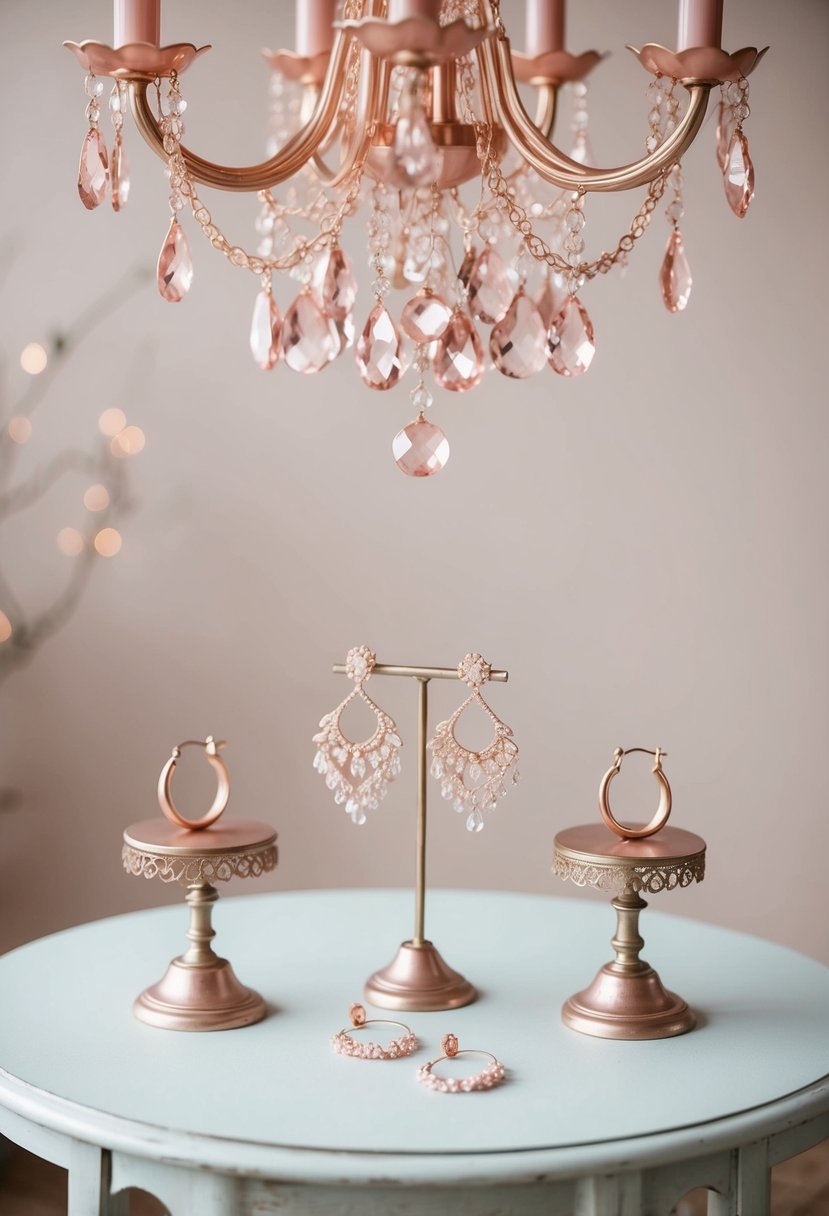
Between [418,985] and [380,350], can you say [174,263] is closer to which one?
[380,350]

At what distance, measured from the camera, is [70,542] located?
2.40 m

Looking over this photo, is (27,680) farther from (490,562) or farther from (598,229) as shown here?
(598,229)

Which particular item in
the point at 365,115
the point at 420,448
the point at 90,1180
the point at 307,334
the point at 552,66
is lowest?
the point at 90,1180

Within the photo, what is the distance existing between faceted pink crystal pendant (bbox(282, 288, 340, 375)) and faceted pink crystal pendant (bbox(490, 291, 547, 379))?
0.52 feet

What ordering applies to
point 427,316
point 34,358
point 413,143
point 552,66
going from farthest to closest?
point 34,358, point 552,66, point 427,316, point 413,143

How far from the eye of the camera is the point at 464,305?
1274 mm


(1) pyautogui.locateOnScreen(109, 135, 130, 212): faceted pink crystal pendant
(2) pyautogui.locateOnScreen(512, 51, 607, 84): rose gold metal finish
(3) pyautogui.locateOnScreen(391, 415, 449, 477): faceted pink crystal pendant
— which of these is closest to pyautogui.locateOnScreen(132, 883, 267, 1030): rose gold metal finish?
(3) pyautogui.locateOnScreen(391, 415, 449, 477): faceted pink crystal pendant

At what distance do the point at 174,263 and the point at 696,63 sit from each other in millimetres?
508

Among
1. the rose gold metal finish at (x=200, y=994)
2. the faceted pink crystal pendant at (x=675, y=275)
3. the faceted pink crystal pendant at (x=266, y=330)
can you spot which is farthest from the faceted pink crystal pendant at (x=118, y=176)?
the rose gold metal finish at (x=200, y=994)

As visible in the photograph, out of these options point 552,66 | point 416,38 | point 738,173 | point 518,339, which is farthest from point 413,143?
point 552,66

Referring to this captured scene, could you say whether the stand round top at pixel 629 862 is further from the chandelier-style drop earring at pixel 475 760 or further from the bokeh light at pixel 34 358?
the bokeh light at pixel 34 358

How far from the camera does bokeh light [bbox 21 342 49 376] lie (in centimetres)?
237

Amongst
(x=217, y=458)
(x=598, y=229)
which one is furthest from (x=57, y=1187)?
(x=598, y=229)

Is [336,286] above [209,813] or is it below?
above
